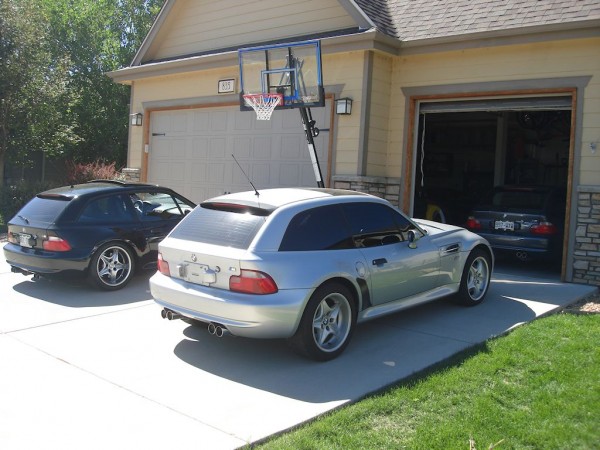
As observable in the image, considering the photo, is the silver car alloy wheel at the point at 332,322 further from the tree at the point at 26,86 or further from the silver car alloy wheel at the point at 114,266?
the tree at the point at 26,86

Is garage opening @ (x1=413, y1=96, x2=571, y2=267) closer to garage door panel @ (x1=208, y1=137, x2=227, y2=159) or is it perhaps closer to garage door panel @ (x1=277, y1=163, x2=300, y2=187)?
garage door panel @ (x1=277, y1=163, x2=300, y2=187)

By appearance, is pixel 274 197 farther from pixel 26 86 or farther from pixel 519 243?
pixel 26 86

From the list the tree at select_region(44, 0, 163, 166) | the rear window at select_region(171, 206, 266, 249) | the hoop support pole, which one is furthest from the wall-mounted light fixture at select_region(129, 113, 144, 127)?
the rear window at select_region(171, 206, 266, 249)

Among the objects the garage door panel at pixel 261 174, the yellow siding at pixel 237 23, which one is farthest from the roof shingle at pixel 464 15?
the garage door panel at pixel 261 174

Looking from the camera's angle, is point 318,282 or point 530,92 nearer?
point 318,282

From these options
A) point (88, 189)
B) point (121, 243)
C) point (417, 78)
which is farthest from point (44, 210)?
point (417, 78)

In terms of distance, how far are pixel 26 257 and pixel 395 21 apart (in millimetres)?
7592

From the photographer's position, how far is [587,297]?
8602mm

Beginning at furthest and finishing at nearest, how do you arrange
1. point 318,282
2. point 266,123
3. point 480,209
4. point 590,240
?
point 266,123
point 480,209
point 590,240
point 318,282

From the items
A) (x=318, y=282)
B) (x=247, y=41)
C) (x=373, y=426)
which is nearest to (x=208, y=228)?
(x=318, y=282)

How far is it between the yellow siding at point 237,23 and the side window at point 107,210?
18.2 feet

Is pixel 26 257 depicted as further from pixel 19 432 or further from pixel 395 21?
pixel 395 21

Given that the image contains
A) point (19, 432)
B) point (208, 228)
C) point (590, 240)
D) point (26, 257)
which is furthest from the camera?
point (590, 240)

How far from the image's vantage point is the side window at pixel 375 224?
248 inches
